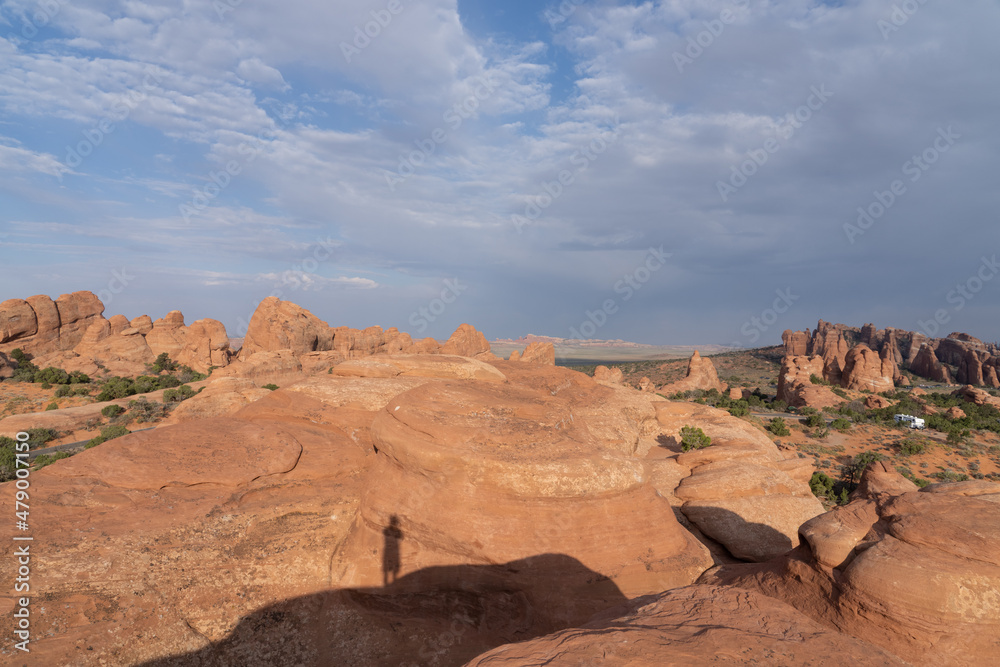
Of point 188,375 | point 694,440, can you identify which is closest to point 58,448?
point 188,375

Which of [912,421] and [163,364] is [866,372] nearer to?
[912,421]

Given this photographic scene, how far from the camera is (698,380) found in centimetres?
8000

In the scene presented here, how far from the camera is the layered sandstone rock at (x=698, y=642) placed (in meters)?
6.20

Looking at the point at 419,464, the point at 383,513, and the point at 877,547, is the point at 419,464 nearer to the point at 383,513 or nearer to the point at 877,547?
the point at 383,513

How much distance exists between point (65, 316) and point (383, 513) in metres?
89.2

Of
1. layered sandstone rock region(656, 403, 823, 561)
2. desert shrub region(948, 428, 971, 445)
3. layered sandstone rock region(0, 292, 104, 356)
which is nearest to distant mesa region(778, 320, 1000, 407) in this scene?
desert shrub region(948, 428, 971, 445)

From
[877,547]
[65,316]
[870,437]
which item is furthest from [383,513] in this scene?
[65,316]

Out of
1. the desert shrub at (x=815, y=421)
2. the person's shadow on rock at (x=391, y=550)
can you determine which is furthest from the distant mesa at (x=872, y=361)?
the person's shadow on rock at (x=391, y=550)

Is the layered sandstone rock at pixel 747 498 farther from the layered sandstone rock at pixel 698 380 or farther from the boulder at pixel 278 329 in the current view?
the boulder at pixel 278 329

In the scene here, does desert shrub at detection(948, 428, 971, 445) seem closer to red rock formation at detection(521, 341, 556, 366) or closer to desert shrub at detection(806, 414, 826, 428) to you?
desert shrub at detection(806, 414, 826, 428)

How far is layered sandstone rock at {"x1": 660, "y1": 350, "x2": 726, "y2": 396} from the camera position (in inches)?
3068

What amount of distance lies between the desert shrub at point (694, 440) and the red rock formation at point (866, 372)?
72644mm

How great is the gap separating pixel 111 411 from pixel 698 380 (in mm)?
80192

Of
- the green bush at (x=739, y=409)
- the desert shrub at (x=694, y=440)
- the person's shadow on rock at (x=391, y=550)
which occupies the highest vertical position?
the desert shrub at (x=694, y=440)
